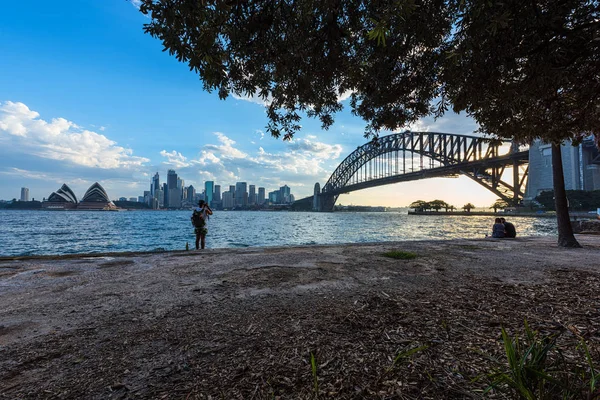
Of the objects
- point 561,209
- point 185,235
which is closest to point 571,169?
point 561,209

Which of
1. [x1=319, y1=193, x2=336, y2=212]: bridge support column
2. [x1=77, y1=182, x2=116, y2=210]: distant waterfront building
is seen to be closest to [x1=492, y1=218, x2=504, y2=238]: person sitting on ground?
[x1=319, y1=193, x2=336, y2=212]: bridge support column

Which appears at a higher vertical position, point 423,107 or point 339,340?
point 423,107

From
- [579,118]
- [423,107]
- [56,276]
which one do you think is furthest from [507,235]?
[56,276]

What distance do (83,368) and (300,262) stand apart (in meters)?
4.24

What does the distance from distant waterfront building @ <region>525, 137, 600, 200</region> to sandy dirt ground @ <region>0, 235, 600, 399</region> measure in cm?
9182

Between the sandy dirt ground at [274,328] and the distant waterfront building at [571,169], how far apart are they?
91822mm

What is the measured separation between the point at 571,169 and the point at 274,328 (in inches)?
4405

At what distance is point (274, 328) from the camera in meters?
2.59

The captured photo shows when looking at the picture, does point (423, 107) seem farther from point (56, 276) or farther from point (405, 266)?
point (56, 276)

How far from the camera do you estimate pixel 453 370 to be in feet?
6.15

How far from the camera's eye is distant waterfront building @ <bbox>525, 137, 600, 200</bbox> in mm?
73938

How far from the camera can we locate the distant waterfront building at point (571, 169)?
73.9 meters

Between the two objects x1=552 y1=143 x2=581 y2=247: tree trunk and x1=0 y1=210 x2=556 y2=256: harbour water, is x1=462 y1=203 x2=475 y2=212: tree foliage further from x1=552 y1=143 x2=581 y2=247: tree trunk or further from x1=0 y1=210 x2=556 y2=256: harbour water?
x1=552 y1=143 x2=581 y2=247: tree trunk

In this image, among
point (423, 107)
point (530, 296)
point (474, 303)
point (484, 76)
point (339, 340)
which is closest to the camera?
point (339, 340)
